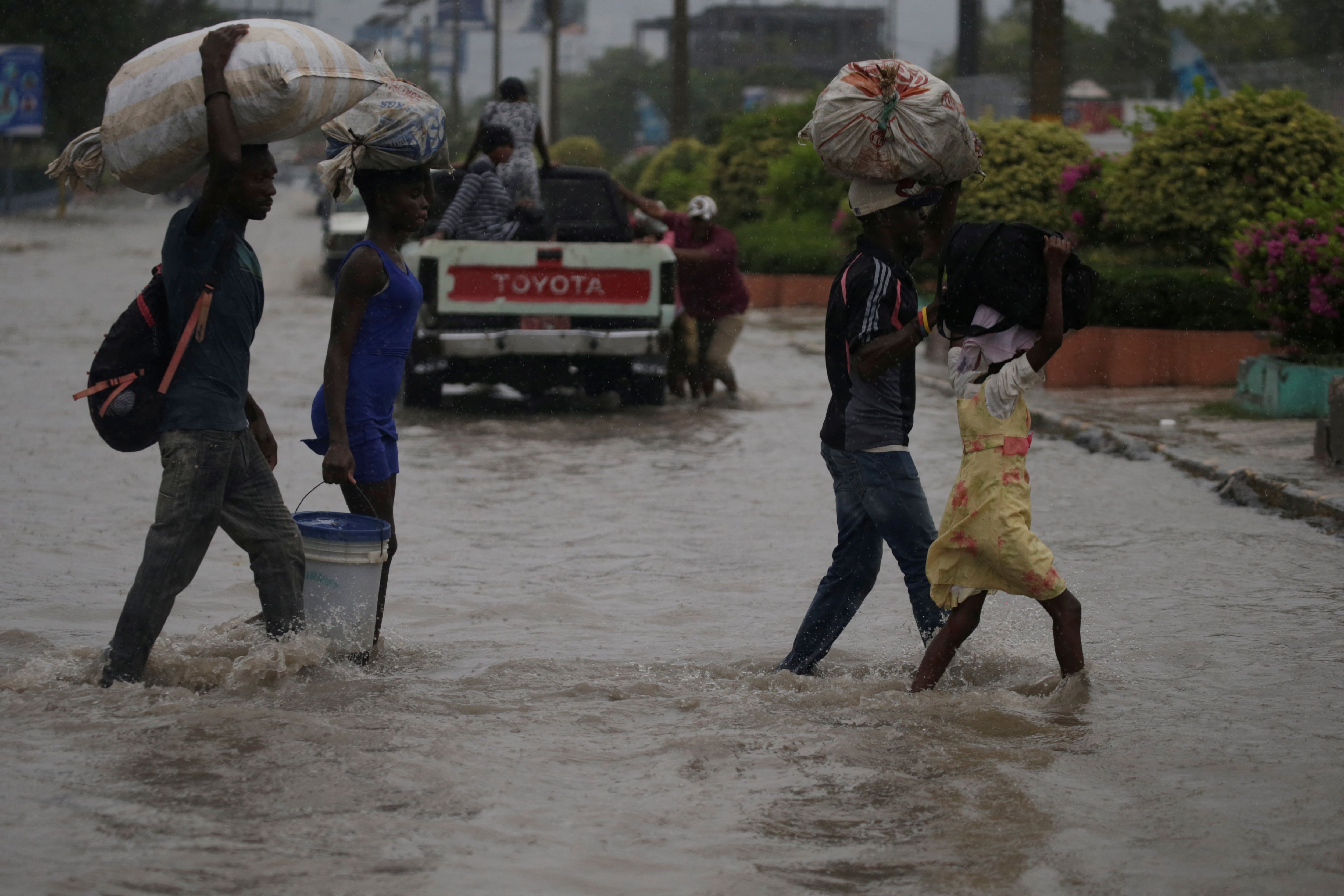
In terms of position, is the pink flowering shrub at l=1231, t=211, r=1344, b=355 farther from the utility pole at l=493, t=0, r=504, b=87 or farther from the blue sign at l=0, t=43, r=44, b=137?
the utility pole at l=493, t=0, r=504, b=87

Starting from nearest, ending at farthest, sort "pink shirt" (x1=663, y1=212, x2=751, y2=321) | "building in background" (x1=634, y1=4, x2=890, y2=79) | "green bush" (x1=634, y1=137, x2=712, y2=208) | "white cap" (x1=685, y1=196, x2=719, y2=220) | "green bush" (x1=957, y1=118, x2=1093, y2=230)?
"white cap" (x1=685, y1=196, x2=719, y2=220)
"pink shirt" (x1=663, y1=212, x2=751, y2=321)
"green bush" (x1=957, y1=118, x2=1093, y2=230)
"green bush" (x1=634, y1=137, x2=712, y2=208)
"building in background" (x1=634, y1=4, x2=890, y2=79)

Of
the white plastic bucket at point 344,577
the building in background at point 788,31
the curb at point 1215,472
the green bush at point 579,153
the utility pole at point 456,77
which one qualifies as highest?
the building in background at point 788,31

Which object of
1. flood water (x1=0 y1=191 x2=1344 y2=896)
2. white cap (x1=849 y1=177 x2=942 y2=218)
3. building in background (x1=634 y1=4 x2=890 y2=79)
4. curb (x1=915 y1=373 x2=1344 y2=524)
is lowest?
flood water (x1=0 y1=191 x2=1344 y2=896)

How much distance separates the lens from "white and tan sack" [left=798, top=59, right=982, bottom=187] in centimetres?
515

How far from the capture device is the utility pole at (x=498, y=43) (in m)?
68.1

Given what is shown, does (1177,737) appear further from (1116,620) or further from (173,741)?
(173,741)

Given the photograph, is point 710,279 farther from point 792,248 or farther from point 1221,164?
point 792,248

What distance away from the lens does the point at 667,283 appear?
13.7 metres

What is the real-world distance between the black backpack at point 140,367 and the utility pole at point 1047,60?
1588 cm

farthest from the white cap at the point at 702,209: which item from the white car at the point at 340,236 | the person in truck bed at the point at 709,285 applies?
the white car at the point at 340,236

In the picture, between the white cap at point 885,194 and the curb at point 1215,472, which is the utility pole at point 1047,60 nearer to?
the curb at point 1215,472

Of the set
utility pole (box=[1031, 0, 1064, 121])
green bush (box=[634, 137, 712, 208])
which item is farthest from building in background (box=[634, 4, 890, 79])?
utility pole (box=[1031, 0, 1064, 121])

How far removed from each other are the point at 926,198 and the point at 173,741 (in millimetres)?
2849

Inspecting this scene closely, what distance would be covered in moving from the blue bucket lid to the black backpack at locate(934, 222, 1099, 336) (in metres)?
1.97
